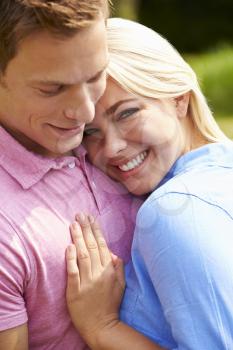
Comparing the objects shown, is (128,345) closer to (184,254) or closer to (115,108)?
(184,254)

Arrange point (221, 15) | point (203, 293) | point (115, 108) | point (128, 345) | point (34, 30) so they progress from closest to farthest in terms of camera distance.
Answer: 1. point (34, 30)
2. point (203, 293)
3. point (128, 345)
4. point (115, 108)
5. point (221, 15)

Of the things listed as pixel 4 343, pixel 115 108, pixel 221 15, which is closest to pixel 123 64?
pixel 115 108

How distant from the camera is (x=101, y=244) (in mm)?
2480

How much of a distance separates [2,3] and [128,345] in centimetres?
105

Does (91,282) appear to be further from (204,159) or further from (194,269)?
(204,159)

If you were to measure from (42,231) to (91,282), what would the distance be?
234mm

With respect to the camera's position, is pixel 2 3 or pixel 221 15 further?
pixel 221 15

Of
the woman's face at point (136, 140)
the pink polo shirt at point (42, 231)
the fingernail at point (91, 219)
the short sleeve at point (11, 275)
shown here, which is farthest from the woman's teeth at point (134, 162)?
the short sleeve at point (11, 275)

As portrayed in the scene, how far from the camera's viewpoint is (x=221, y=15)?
1521 cm

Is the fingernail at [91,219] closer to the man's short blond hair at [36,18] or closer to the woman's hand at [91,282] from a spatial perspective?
the woman's hand at [91,282]

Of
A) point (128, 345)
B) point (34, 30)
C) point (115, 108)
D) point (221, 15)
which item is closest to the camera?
point (34, 30)

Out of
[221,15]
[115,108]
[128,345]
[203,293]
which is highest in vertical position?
[115,108]

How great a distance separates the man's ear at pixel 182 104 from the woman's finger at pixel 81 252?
0.56 meters

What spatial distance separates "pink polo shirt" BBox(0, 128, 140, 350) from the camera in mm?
2297
